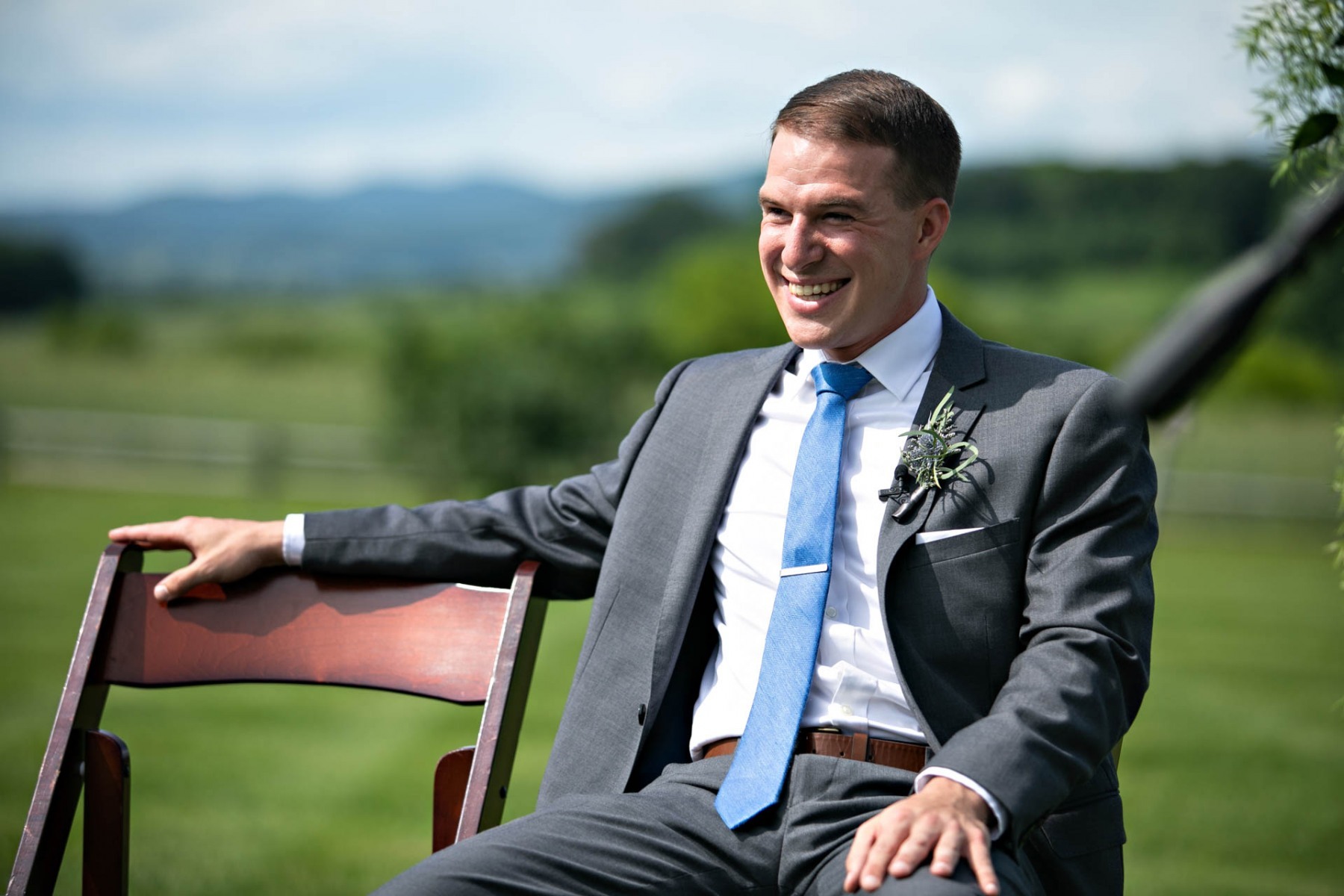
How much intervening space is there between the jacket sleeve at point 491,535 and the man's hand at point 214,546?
80 millimetres

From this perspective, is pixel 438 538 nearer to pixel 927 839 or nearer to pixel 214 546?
pixel 214 546

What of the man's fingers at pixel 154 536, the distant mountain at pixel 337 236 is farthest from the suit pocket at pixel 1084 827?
the distant mountain at pixel 337 236

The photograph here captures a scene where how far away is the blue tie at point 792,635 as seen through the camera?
220cm

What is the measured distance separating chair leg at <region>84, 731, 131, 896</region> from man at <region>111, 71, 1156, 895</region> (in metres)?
0.34

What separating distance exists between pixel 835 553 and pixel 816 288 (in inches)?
19.7

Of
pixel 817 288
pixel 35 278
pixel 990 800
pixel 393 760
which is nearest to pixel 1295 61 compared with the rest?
pixel 817 288

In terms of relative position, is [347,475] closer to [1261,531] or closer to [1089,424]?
[1261,531]

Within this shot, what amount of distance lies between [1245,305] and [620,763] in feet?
5.25

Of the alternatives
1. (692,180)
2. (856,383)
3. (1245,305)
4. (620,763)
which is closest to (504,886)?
(620,763)

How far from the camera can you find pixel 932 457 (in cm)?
229

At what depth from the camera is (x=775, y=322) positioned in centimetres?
1906

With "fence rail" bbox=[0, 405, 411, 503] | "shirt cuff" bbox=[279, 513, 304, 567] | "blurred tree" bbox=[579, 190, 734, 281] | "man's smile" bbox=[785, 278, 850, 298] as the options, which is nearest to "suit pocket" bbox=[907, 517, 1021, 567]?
"man's smile" bbox=[785, 278, 850, 298]

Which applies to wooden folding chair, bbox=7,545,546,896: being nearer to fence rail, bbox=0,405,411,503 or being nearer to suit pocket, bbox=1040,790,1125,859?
suit pocket, bbox=1040,790,1125,859

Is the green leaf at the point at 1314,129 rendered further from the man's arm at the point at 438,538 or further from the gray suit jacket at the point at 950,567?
the man's arm at the point at 438,538
